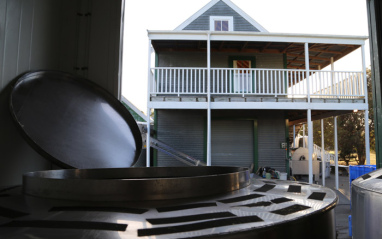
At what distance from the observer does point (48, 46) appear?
2930 mm

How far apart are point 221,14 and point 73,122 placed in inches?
416

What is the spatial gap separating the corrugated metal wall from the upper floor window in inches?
345

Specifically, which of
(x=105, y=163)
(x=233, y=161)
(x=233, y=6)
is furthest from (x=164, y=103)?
(x=105, y=163)

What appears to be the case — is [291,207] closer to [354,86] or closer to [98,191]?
[98,191]

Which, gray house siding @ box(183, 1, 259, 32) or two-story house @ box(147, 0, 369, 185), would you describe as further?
gray house siding @ box(183, 1, 259, 32)

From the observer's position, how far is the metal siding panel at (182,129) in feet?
33.8

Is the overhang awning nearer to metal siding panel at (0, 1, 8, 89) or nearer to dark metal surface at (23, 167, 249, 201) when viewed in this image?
metal siding panel at (0, 1, 8, 89)

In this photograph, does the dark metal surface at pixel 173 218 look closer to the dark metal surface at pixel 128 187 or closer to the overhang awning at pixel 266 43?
the dark metal surface at pixel 128 187

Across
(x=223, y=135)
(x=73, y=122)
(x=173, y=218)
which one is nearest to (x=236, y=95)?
(x=223, y=135)

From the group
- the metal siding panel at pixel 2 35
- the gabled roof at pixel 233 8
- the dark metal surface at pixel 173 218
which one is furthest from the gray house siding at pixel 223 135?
the dark metal surface at pixel 173 218

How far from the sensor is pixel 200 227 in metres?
0.66

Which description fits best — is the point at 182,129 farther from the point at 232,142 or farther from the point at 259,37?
the point at 259,37

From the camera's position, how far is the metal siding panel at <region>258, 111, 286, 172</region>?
34.2 ft

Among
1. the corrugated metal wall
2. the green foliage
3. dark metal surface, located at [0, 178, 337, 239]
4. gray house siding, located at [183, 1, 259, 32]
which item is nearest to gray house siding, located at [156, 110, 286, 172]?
→ gray house siding, located at [183, 1, 259, 32]
